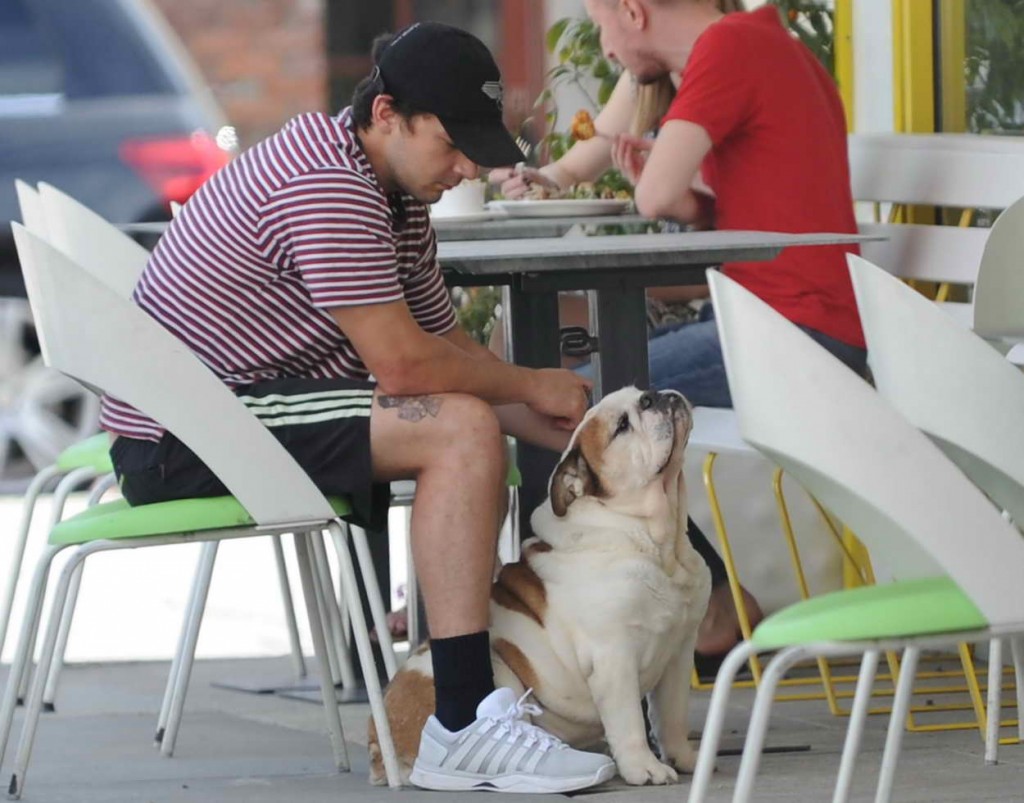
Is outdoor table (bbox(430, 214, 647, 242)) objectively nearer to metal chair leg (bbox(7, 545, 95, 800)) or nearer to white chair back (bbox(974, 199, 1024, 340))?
white chair back (bbox(974, 199, 1024, 340))

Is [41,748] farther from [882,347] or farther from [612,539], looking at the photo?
[882,347]

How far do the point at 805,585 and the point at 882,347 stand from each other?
1685 millimetres

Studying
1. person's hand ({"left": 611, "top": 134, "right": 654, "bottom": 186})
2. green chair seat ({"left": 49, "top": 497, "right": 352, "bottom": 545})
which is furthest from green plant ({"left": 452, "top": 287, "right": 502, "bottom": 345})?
green chair seat ({"left": 49, "top": 497, "right": 352, "bottom": 545})

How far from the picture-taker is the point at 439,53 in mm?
3391

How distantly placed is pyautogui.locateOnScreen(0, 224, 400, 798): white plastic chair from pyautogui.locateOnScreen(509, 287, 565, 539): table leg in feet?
1.92

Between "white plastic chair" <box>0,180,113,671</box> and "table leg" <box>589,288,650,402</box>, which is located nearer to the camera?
"table leg" <box>589,288,650,402</box>

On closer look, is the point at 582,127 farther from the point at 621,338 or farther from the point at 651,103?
the point at 621,338

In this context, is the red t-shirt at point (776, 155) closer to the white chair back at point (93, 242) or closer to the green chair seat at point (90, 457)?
the white chair back at point (93, 242)

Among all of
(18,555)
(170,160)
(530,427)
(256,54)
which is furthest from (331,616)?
(256,54)

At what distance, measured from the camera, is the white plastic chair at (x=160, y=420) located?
3.23 meters

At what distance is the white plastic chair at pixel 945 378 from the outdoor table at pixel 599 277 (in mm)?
862

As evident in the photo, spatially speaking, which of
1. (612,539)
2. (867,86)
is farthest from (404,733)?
(867,86)

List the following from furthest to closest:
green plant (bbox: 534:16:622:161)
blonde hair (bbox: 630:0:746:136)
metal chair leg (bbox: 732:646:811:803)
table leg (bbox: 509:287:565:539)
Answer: green plant (bbox: 534:16:622:161)
blonde hair (bbox: 630:0:746:136)
table leg (bbox: 509:287:565:539)
metal chair leg (bbox: 732:646:811:803)

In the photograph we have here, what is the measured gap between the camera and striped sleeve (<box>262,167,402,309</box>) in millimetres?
3289
